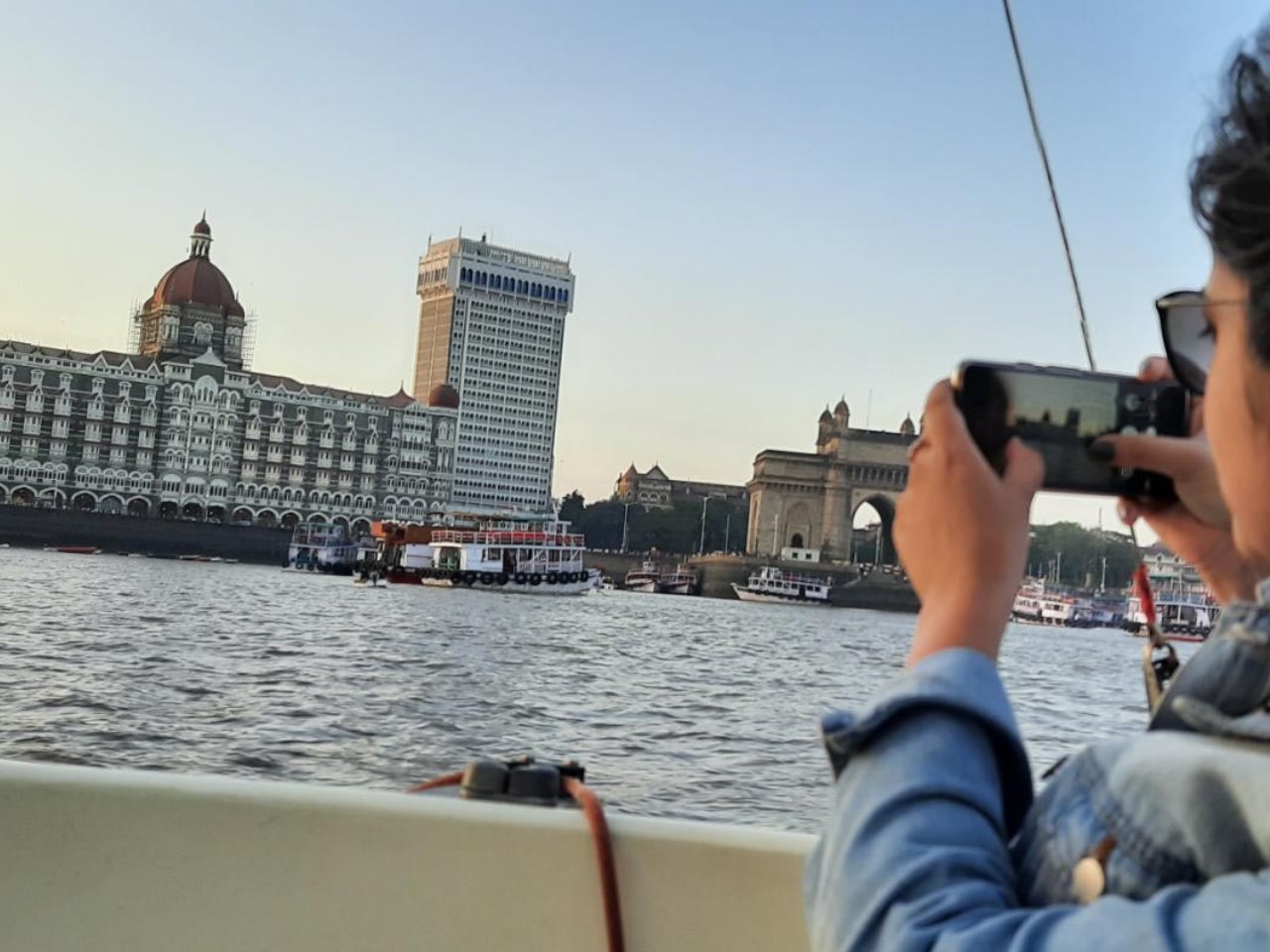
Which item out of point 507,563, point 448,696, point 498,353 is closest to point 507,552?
point 507,563

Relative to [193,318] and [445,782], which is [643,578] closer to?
[193,318]

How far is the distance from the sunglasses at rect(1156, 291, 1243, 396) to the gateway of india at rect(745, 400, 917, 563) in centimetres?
2451

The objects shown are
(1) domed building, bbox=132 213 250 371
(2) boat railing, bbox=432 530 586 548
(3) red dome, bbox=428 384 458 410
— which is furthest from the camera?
(3) red dome, bbox=428 384 458 410

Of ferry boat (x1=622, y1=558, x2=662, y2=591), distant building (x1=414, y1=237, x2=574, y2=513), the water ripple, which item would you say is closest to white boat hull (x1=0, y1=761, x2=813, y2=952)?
the water ripple

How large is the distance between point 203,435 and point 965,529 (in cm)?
3162

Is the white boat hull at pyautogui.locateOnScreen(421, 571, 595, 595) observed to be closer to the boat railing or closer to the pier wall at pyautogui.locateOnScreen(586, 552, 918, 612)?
the boat railing

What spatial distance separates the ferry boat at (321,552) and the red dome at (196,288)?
883 centimetres

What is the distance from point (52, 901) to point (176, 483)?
31.0 m

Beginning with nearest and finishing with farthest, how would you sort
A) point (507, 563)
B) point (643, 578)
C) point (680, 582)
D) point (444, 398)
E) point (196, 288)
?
point (507, 563), point (680, 582), point (643, 578), point (196, 288), point (444, 398)

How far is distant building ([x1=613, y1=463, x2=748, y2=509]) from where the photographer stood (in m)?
36.9

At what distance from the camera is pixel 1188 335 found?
1.05ft

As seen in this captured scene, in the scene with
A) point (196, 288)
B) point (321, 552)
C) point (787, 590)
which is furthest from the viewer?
point (196, 288)

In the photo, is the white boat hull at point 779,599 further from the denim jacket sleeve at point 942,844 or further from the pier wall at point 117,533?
the denim jacket sleeve at point 942,844

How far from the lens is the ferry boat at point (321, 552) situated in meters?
25.9
